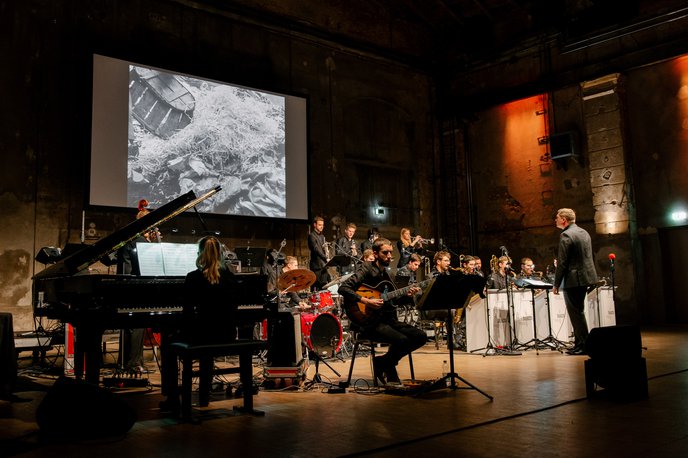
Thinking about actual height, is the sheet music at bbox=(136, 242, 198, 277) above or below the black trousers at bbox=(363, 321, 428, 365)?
above

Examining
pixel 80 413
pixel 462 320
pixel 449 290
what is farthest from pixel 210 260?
pixel 462 320

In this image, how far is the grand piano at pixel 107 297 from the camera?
4.86 m

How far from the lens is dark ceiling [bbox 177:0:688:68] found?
13094 millimetres

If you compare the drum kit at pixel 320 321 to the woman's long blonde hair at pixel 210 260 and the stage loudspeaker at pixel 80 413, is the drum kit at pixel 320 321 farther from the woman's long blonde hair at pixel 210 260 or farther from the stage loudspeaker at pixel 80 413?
the stage loudspeaker at pixel 80 413

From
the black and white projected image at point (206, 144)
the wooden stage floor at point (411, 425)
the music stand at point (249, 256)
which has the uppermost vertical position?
the black and white projected image at point (206, 144)

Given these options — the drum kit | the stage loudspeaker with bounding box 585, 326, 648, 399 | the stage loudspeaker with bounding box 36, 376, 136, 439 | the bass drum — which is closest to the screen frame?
the drum kit

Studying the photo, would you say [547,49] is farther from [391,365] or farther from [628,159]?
[391,365]

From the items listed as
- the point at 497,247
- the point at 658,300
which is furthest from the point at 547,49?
the point at 658,300

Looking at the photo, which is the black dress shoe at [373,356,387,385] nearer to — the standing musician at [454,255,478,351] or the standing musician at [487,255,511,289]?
the standing musician at [454,255,478,351]

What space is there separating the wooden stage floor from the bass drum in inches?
67.1

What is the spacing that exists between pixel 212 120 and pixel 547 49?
8.59 meters

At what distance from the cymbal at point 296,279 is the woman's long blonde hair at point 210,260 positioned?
90.9 inches

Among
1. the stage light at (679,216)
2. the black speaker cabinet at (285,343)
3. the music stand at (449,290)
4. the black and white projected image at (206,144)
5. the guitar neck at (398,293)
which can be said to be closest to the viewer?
the music stand at (449,290)

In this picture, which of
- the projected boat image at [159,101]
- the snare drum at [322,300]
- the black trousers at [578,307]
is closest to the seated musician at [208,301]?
the snare drum at [322,300]
